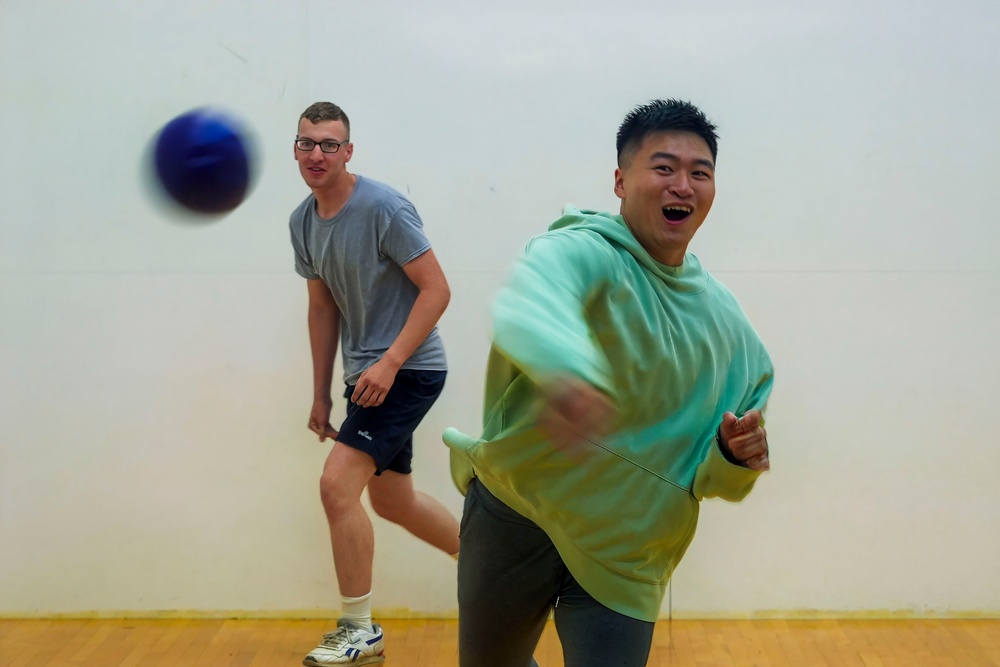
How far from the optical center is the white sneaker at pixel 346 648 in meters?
2.99

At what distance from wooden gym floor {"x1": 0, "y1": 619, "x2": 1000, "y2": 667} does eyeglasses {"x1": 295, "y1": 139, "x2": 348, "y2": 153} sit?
1.43 metres

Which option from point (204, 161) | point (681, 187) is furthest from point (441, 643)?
point (681, 187)

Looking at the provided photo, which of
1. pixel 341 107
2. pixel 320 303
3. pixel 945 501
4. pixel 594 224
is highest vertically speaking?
pixel 341 107

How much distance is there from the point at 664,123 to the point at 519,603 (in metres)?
0.87

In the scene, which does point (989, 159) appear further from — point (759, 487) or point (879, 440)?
Answer: point (759, 487)

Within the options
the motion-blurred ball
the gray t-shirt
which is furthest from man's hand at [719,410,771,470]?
the motion-blurred ball

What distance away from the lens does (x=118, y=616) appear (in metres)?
3.51

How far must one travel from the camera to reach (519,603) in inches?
75.6

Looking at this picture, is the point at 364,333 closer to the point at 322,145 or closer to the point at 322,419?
the point at 322,419

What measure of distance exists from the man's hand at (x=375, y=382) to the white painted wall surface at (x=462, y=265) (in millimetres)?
549

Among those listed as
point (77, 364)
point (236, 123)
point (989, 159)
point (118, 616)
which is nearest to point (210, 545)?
point (118, 616)

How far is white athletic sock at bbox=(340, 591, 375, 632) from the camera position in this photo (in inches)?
120

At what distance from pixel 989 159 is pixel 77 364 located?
114 inches

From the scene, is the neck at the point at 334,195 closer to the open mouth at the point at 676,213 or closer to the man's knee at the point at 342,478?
the man's knee at the point at 342,478
